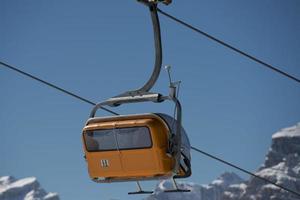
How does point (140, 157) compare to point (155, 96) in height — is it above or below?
below

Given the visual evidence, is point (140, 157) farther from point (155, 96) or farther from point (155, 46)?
point (155, 46)

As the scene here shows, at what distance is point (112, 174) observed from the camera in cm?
1339

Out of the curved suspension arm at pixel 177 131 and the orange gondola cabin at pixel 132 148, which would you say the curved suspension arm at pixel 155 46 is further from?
the orange gondola cabin at pixel 132 148

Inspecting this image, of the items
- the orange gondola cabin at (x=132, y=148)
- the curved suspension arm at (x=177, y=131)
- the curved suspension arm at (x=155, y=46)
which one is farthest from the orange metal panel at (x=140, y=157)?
the curved suspension arm at (x=155, y=46)

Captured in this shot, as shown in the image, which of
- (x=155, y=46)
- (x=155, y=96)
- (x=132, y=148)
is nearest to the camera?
(x=155, y=46)

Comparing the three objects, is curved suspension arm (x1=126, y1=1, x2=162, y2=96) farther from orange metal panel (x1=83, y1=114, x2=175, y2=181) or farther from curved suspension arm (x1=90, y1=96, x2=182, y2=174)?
orange metal panel (x1=83, y1=114, x2=175, y2=181)

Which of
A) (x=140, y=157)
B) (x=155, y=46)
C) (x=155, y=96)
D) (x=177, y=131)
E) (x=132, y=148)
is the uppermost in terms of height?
(x=155, y=46)

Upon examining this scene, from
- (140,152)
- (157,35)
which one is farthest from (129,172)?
(157,35)

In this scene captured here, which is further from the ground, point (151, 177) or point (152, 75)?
point (152, 75)

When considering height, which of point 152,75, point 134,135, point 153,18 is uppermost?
point 153,18

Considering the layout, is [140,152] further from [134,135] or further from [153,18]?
[153,18]

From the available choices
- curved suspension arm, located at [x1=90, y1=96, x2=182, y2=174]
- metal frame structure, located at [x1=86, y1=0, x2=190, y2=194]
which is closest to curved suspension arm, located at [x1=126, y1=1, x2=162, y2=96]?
metal frame structure, located at [x1=86, y1=0, x2=190, y2=194]

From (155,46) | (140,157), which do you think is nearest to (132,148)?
(140,157)

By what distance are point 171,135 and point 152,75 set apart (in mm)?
1262
